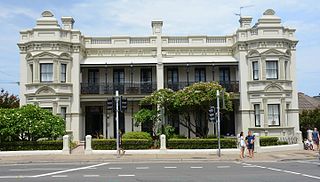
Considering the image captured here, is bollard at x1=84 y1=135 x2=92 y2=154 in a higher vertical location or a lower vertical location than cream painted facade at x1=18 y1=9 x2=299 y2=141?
lower

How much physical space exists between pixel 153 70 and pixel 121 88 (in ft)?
11.3

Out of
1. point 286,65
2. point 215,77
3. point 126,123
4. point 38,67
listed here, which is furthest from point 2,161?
point 286,65

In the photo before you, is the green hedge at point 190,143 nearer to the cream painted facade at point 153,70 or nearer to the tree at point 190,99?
the tree at point 190,99

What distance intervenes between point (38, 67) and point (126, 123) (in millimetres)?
9060

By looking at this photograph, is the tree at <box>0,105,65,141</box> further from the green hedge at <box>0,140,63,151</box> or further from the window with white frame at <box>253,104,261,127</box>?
the window with white frame at <box>253,104,261,127</box>

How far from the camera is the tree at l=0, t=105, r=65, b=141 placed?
84.1 feet

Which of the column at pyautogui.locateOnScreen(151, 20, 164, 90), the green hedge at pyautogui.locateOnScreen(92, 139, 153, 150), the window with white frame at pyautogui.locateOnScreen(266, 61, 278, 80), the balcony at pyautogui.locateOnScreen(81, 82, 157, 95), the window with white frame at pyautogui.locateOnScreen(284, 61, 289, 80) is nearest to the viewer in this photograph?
the green hedge at pyautogui.locateOnScreen(92, 139, 153, 150)

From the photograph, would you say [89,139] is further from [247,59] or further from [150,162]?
[247,59]

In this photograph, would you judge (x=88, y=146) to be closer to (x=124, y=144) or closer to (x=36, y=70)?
(x=124, y=144)

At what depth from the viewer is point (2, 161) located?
2234 cm

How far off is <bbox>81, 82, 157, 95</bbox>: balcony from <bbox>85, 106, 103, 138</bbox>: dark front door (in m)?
2.05

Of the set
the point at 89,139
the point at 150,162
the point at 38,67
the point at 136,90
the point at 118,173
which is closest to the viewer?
the point at 118,173

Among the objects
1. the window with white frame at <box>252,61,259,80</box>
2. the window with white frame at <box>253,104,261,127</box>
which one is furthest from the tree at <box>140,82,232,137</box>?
the window with white frame at <box>252,61,259,80</box>

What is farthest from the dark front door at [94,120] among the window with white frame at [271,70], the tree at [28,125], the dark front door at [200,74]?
the window with white frame at [271,70]
